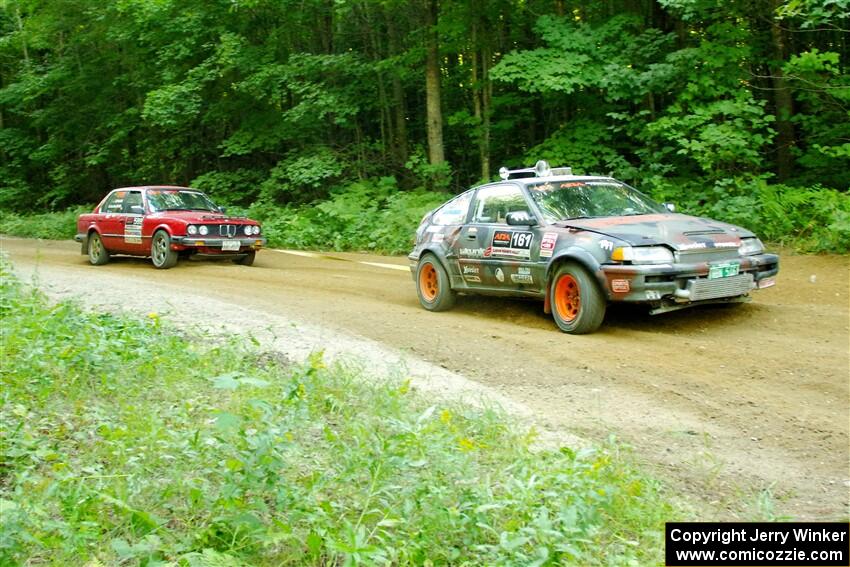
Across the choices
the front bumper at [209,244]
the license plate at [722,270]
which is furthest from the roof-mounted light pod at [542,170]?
the front bumper at [209,244]

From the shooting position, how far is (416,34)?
21094mm

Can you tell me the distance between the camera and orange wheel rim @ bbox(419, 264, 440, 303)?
34.7ft

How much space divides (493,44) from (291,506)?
17.9 metres

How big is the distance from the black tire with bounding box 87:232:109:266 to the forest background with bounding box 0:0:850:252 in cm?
442

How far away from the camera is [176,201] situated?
53.6 feet

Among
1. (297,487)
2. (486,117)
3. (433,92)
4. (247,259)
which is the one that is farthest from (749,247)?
(433,92)

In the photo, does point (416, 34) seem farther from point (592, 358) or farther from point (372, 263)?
point (592, 358)

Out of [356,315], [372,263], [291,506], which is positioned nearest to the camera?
[291,506]

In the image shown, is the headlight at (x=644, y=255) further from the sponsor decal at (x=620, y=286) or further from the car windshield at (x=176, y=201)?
the car windshield at (x=176, y=201)

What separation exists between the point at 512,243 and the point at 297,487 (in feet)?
18.0

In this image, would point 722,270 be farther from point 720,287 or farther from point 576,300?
point 576,300

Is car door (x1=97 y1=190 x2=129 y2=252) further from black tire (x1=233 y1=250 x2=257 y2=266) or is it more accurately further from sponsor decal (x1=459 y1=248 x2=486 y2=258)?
sponsor decal (x1=459 y1=248 x2=486 y2=258)

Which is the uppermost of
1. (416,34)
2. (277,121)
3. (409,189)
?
(416,34)

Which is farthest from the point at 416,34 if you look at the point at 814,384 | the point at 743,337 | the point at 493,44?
the point at 814,384
